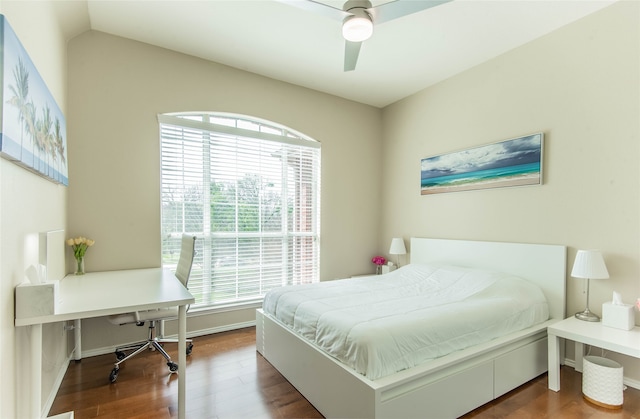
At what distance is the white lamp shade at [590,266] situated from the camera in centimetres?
230

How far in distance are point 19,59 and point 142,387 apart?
2.21m

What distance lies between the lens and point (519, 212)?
9.83ft

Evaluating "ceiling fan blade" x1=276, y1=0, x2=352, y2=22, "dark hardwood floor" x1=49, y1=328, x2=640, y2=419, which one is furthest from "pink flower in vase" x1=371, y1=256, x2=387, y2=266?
"ceiling fan blade" x1=276, y1=0, x2=352, y2=22

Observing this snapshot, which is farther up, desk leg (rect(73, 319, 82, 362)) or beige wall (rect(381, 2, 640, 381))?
beige wall (rect(381, 2, 640, 381))

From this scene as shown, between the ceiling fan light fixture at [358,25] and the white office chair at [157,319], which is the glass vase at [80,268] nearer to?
the white office chair at [157,319]

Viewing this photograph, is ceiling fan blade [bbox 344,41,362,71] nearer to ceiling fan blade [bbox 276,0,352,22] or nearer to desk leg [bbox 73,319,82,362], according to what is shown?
ceiling fan blade [bbox 276,0,352,22]

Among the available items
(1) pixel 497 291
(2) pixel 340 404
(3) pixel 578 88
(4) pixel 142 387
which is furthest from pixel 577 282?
(4) pixel 142 387

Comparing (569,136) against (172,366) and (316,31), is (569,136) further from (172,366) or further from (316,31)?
(172,366)

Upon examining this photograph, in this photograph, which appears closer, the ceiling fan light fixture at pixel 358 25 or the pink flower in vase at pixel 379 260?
the ceiling fan light fixture at pixel 358 25

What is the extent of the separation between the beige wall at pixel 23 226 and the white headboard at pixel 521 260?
11.8 ft

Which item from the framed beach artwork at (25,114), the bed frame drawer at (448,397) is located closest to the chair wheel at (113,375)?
the framed beach artwork at (25,114)

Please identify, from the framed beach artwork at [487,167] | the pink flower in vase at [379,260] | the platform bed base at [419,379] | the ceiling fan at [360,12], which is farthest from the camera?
the pink flower in vase at [379,260]

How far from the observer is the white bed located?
5.53ft

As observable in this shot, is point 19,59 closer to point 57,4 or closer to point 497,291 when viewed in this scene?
point 57,4
